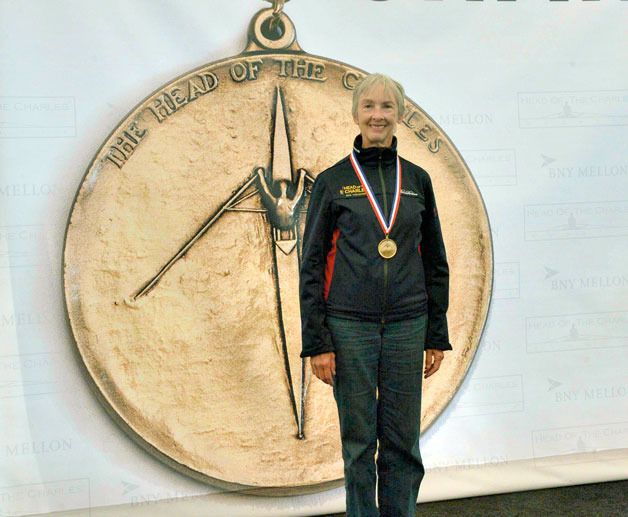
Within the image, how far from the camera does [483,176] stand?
8.48ft

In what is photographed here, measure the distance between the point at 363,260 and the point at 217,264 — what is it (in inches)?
29.4

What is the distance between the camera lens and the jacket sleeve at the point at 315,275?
169 cm

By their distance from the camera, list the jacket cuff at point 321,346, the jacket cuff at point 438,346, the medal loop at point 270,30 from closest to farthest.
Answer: the jacket cuff at point 321,346 < the jacket cuff at point 438,346 < the medal loop at point 270,30

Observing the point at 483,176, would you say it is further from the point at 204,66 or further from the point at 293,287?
the point at 204,66

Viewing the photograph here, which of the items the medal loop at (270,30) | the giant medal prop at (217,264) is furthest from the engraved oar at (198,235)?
the medal loop at (270,30)

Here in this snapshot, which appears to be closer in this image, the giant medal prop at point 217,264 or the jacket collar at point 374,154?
the jacket collar at point 374,154

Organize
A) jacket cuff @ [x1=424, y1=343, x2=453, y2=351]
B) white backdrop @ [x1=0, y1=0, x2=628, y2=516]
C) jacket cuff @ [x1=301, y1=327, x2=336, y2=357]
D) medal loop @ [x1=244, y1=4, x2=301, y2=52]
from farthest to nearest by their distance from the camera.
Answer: medal loop @ [x1=244, y1=4, x2=301, y2=52], white backdrop @ [x1=0, y1=0, x2=628, y2=516], jacket cuff @ [x1=424, y1=343, x2=453, y2=351], jacket cuff @ [x1=301, y1=327, x2=336, y2=357]

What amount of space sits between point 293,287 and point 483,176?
2.36ft

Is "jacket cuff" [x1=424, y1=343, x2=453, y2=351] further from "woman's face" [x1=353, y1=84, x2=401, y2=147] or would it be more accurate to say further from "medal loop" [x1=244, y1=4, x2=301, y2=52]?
"medal loop" [x1=244, y1=4, x2=301, y2=52]

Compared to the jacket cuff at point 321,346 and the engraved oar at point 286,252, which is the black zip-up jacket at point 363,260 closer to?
the jacket cuff at point 321,346

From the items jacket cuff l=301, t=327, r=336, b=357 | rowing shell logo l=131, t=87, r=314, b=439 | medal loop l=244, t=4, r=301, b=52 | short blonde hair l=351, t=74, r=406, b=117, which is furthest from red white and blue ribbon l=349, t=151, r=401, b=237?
medal loop l=244, t=4, r=301, b=52

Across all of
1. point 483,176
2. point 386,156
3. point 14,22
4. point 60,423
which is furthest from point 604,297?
point 14,22

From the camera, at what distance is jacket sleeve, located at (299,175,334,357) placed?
169 cm

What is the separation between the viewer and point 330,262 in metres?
1.76
